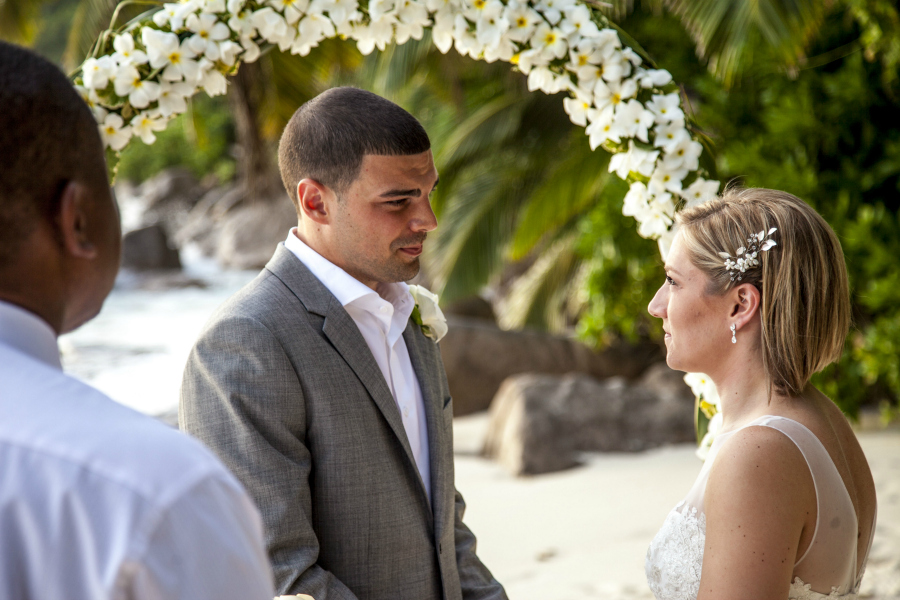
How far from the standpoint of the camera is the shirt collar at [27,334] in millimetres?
895

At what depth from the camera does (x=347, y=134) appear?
2.22 meters

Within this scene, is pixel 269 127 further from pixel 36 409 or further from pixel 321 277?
pixel 36 409

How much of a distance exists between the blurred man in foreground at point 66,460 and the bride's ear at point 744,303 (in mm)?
1485

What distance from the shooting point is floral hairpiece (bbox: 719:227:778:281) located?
1.99 meters

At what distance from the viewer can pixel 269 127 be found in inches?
381

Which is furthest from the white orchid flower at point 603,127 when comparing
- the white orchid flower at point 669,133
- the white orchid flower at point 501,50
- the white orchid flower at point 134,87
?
the white orchid flower at point 134,87

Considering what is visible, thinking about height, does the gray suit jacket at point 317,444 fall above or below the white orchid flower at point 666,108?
below

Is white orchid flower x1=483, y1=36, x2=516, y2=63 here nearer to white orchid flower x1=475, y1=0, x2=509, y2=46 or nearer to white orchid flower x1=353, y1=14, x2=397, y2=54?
white orchid flower x1=475, y1=0, x2=509, y2=46

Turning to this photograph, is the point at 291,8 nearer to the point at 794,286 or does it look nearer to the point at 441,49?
the point at 441,49

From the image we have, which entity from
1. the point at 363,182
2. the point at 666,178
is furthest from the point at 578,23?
the point at 363,182

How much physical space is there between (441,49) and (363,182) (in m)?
0.65

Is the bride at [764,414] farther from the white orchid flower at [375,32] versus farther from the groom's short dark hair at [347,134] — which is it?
the white orchid flower at [375,32]

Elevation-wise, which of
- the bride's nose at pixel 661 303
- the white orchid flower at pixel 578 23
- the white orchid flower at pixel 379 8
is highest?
the white orchid flower at pixel 578 23

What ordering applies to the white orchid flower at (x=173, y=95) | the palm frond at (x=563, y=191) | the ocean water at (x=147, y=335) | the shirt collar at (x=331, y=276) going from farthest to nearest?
the ocean water at (x=147, y=335) → the palm frond at (x=563, y=191) → the white orchid flower at (x=173, y=95) → the shirt collar at (x=331, y=276)
